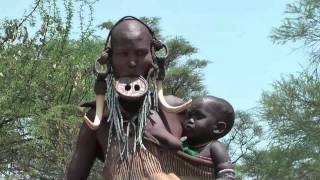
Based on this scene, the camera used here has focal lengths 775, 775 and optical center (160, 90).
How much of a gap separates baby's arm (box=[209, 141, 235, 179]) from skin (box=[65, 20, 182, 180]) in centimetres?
19

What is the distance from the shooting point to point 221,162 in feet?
10.00

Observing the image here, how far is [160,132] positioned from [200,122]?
0.60 feet

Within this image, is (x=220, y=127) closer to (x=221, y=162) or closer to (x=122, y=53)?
(x=221, y=162)

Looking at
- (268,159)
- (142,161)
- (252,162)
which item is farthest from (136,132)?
(252,162)

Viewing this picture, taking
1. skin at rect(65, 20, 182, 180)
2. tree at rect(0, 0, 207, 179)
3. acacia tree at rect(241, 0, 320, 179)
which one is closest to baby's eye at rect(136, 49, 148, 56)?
skin at rect(65, 20, 182, 180)

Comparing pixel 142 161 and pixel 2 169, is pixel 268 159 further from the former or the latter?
pixel 142 161

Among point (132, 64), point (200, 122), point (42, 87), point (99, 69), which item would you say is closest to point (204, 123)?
point (200, 122)

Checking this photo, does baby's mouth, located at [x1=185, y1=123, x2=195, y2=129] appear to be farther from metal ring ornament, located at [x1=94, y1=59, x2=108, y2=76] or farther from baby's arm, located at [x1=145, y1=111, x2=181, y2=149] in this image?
metal ring ornament, located at [x1=94, y1=59, x2=108, y2=76]

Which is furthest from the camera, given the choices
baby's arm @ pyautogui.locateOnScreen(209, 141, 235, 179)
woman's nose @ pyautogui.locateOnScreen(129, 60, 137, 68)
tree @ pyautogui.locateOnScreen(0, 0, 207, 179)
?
tree @ pyautogui.locateOnScreen(0, 0, 207, 179)

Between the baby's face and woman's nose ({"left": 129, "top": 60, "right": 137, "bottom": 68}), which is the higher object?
woman's nose ({"left": 129, "top": 60, "right": 137, "bottom": 68})

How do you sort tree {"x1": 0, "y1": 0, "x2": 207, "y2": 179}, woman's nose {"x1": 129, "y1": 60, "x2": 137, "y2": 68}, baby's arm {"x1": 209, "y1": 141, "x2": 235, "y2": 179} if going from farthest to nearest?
tree {"x1": 0, "y1": 0, "x2": 207, "y2": 179}, woman's nose {"x1": 129, "y1": 60, "x2": 137, "y2": 68}, baby's arm {"x1": 209, "y1": 141, "x2": 235, "y2": 179}

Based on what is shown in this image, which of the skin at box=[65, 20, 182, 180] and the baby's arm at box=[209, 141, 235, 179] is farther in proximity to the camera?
the skin at box=[65, 20, 182, 180]

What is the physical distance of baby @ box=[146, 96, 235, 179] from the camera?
10.2 feet

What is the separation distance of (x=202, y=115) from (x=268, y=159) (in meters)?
15.8
